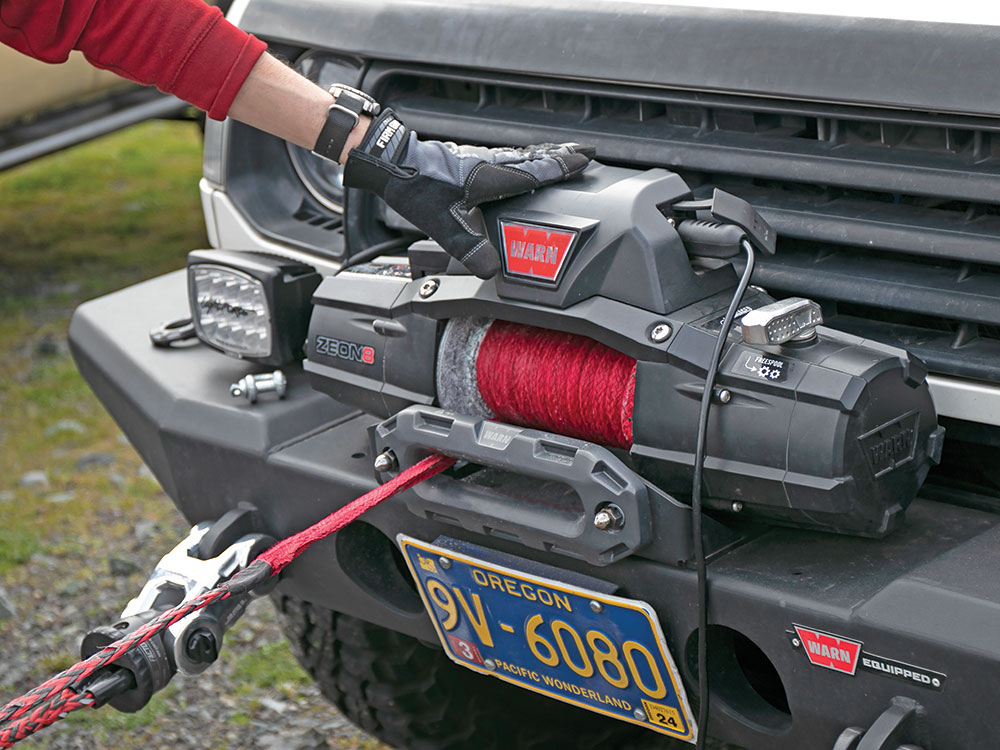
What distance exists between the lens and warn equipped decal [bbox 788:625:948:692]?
5.21ft

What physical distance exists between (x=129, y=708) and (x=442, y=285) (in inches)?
32.4

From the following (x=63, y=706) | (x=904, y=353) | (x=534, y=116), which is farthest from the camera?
(x=534, y=116)

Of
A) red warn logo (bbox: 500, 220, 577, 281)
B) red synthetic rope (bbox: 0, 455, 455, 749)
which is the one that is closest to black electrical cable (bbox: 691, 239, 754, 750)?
red warn logo (bbox: 500, 220, 577, 281)

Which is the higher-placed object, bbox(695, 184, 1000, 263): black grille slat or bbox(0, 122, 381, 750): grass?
bbox(695, 184, 1000, 263): black grille slat

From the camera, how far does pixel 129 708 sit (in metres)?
2.05

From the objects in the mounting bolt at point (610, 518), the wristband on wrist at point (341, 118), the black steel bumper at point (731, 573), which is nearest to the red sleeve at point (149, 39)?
the wristband on wrist at point (341, 118)

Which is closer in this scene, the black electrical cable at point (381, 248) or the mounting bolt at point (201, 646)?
the mounting bolt at point (201, 646)

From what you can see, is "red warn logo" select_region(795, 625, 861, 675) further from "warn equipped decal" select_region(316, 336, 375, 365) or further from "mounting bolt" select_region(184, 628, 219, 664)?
"mounting bolt" select_region(184, 628, 219, 664)

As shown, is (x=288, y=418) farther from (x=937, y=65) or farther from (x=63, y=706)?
(x=937, y=65)

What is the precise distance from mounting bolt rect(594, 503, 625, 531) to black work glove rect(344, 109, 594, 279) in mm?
400

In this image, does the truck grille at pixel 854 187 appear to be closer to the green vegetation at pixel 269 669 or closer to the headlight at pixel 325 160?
the headlight at pixel 325 160

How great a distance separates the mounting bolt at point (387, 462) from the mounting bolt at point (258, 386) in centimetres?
43

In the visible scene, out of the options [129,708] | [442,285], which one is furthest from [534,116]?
[129,708]

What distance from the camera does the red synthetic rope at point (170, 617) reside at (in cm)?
184
